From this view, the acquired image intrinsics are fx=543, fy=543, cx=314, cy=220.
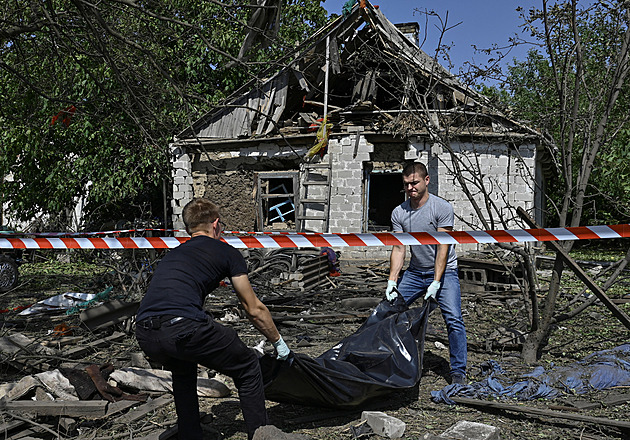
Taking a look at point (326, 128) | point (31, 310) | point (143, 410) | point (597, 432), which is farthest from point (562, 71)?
point (326, 128)

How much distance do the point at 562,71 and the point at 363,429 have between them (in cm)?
355

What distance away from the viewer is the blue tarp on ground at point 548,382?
4.14 meters

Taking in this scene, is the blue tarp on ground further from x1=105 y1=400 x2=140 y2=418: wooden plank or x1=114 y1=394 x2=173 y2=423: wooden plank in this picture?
x1=105 y1=400 x2=140 y2=418: wooden plank

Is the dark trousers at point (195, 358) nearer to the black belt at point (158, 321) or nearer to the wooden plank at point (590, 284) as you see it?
the black belt at point (158, 321)

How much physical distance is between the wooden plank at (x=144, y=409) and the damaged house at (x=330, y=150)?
8332 mm

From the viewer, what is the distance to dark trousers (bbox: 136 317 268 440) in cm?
297

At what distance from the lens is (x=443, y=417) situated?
12.6ft

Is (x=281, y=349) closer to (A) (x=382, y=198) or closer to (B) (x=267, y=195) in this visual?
(B) (x=267, y=195)

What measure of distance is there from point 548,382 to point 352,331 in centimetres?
268

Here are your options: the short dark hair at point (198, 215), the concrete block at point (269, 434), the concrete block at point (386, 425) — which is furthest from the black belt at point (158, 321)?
the concrete block at point (386, 425)

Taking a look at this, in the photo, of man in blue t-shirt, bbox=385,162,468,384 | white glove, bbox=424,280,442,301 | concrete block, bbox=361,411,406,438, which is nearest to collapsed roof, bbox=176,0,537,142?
man in blue t-shirt, bbox=385,162,468,384

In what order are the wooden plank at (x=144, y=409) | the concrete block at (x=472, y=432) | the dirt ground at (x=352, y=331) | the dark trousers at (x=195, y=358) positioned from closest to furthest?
1. the dark trousers at (x=195, y=358)
2. the concrete block at (x=472, y=432)
3. the dirt ground at (x=352, y=331)
4. the wooden plank at (x=144, y=409)

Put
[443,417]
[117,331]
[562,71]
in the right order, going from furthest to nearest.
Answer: [117,331] < [562,71] < [443,417]

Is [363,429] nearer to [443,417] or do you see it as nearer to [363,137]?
[443,417]
